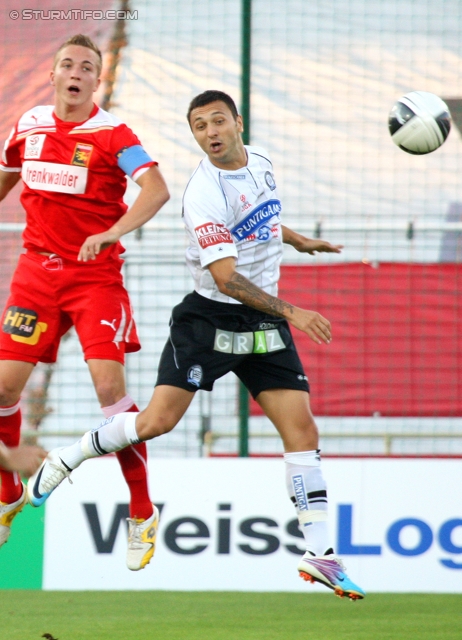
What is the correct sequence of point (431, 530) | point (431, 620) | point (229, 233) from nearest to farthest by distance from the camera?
point (229, 233) < point (431, 620) < point (431, 530)

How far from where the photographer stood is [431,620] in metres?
5.89

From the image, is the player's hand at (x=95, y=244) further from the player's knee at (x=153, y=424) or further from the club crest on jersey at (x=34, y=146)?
the player's knee at (x=153, y=424)

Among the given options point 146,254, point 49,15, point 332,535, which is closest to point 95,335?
point 146,254

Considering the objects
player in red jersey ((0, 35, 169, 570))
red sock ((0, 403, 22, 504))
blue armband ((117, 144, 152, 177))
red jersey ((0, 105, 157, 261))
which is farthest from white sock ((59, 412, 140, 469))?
blue armband ((117, 144, 152, 177))

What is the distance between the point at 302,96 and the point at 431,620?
3.67m

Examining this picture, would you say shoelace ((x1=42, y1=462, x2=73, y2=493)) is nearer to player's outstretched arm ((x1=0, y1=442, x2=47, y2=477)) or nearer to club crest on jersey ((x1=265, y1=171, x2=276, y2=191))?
player's outstretched arm ((x1=0, y1=442, x2=47, y2=477))

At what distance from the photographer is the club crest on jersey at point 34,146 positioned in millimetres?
5883

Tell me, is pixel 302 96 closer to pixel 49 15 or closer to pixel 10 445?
pixel 49 15

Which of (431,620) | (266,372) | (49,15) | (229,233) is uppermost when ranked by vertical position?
(49,15)

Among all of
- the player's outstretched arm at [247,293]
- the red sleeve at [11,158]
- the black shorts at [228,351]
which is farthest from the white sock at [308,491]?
the red sleeve at [11,158]

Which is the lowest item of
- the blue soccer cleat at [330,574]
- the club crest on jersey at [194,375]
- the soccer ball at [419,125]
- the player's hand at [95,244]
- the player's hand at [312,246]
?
the blue soccer cleat at [330,574]

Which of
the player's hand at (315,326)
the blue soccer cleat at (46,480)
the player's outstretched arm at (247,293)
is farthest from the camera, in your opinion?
the blue soccer cleat at (46,480)

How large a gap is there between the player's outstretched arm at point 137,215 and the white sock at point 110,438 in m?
0.89

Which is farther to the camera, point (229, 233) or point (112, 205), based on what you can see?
point (112, 205)
